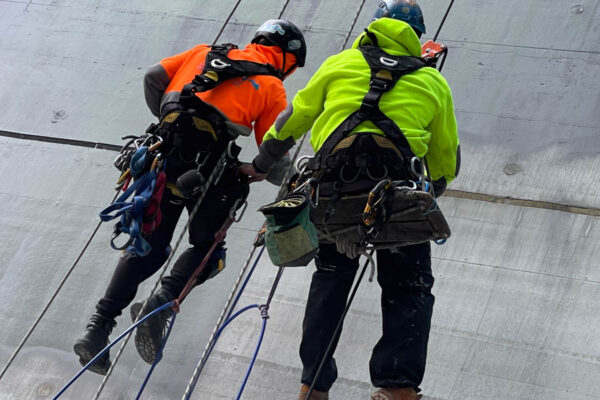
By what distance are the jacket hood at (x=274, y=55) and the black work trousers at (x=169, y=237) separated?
0.53 metres

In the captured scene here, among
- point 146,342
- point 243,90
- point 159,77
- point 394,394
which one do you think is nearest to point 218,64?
point 243,90

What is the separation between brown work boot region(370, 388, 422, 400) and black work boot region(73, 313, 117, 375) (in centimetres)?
146

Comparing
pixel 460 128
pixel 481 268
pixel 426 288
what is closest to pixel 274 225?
pixel 426 288

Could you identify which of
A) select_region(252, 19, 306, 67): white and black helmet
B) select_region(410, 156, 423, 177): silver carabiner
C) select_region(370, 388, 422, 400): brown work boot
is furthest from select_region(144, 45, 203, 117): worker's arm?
select_region(370, 388, 422, 400): brown work boot

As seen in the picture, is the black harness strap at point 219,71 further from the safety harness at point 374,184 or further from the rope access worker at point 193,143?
the safety harness at point 374,184

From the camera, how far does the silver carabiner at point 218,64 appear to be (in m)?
4.24

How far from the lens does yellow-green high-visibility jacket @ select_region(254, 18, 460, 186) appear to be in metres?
3.58

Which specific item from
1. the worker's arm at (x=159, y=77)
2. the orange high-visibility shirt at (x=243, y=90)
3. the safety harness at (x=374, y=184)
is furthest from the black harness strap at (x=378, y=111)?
the worker's arm at (x=159, y=77)

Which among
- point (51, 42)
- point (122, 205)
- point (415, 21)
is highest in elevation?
point (415, 21)

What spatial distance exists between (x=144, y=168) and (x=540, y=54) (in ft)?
8.63

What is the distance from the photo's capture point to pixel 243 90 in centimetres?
427

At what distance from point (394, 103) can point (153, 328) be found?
5.13 ft

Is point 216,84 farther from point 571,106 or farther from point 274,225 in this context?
point 571,106

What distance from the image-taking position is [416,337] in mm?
3578
